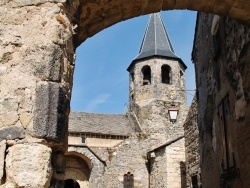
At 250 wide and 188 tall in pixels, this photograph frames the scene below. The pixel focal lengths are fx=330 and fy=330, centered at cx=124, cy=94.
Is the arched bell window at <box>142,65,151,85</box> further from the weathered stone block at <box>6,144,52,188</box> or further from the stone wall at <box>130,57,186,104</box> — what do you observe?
the weathered stone block at <box>6,144,52,188</box>

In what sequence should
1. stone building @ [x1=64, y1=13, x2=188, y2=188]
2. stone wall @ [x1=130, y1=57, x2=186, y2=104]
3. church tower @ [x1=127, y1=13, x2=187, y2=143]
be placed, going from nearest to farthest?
stone building @ [x1=64, y1=13, x2=188, y2=188], church tower @ [x1=127, y1=13, x2=187, y2=143], stone wall @ [x1=130, y1=57, x2=186, y2=104]

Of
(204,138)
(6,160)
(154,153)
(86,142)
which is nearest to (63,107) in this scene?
(6,160)

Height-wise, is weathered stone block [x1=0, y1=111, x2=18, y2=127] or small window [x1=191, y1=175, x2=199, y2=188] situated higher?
weathered stone block [x1=0, y1=111, x2=18, y2=127]

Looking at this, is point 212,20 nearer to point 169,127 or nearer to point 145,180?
point 145,180

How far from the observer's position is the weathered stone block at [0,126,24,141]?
2072 mm

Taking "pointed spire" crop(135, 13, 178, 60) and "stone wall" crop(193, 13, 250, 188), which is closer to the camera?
"stone wall" crop(193, 13, 250, 188)

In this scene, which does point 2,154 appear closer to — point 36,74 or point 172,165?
point 36,74

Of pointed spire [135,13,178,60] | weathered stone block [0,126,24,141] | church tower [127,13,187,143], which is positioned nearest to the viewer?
weathered stone block [0,126,24,141]

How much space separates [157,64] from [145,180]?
10635mm

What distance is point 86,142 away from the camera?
23.0m

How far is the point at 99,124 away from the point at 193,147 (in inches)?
606

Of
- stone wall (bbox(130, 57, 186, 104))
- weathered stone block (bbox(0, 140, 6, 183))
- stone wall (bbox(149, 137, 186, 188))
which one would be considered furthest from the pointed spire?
weathered stone block (bbox(0, 140, 6, 183))

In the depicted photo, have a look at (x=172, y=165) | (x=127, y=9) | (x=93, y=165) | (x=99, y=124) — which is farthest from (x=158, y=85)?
(x=127, y=9)

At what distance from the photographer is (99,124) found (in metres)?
24.7
